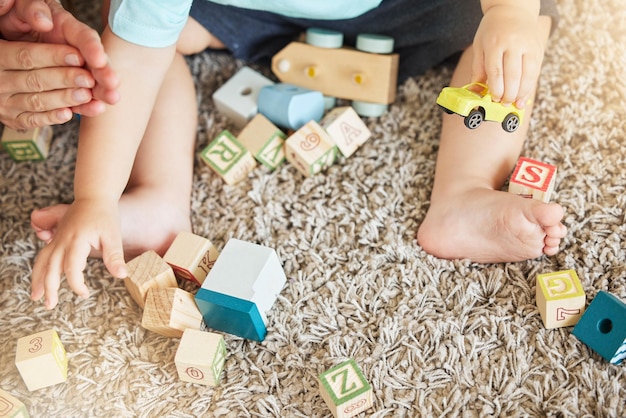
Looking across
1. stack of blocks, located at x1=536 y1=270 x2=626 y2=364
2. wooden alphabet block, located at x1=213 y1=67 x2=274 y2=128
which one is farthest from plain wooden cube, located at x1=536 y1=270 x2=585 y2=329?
wooden alphabet block, located at x1=213 y1=67 x2=274 y2=128

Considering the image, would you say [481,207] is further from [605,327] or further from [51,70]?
[51,70]

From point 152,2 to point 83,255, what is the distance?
0.33 m

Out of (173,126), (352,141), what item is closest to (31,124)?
Result: (173,126)

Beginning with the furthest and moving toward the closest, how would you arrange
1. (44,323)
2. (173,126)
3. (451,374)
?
1. (173,126)
2. (44,323)
3. (451,374)

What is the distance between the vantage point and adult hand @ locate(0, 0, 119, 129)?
32.5 inches

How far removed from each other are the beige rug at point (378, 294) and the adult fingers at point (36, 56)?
0.24 metres

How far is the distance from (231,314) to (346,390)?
0.17 metres

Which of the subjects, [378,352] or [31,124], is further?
[31,124]

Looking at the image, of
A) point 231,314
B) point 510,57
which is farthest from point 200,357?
point 510,57

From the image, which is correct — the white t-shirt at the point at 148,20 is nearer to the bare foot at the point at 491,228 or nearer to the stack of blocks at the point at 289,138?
the stack of blocks at the point at 289,138

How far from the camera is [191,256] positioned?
0.92 metres

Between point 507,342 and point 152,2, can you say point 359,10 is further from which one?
point 507,342

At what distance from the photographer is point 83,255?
820 mm

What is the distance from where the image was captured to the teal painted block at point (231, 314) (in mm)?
833
